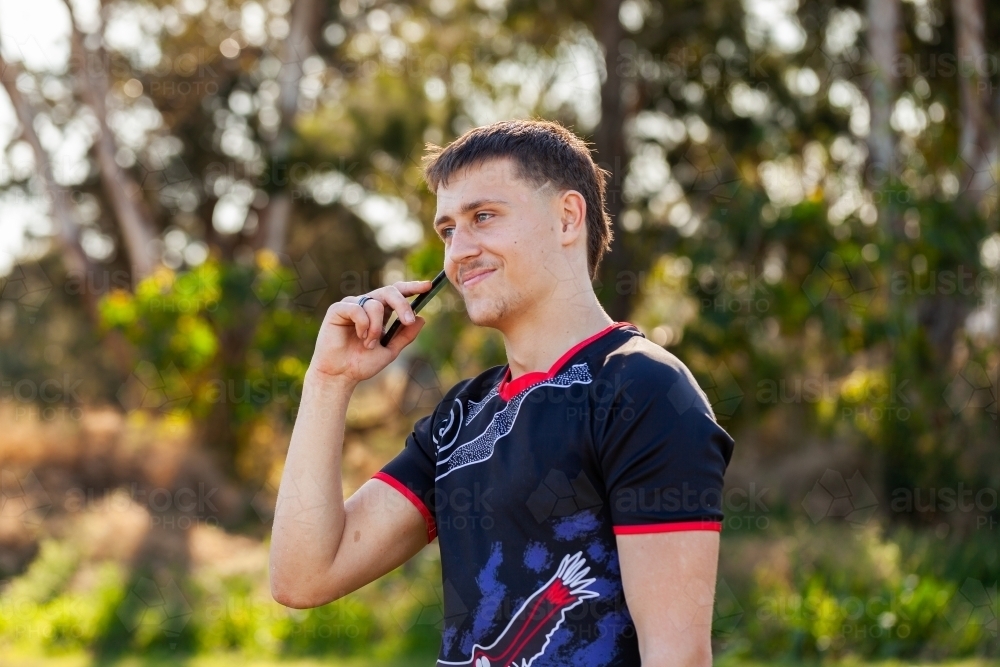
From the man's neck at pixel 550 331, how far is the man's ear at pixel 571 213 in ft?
0.42

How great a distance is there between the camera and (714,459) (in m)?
1.70

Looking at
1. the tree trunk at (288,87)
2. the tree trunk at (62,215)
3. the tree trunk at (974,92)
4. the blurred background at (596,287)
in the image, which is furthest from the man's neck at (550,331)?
the tree trunk at (288,87)

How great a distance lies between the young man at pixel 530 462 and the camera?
168cm

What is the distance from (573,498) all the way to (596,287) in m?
8.45

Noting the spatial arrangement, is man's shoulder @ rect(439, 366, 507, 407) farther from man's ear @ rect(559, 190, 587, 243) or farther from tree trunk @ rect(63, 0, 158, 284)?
tree trunk @ rect(63, 0, 158, 284)

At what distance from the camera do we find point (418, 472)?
2.20 metres

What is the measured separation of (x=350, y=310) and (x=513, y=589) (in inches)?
26.5

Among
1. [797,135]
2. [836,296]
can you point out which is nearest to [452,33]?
[797,135]

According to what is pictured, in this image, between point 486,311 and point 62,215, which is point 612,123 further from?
point 486,311

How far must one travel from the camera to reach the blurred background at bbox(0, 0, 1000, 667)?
750cm
